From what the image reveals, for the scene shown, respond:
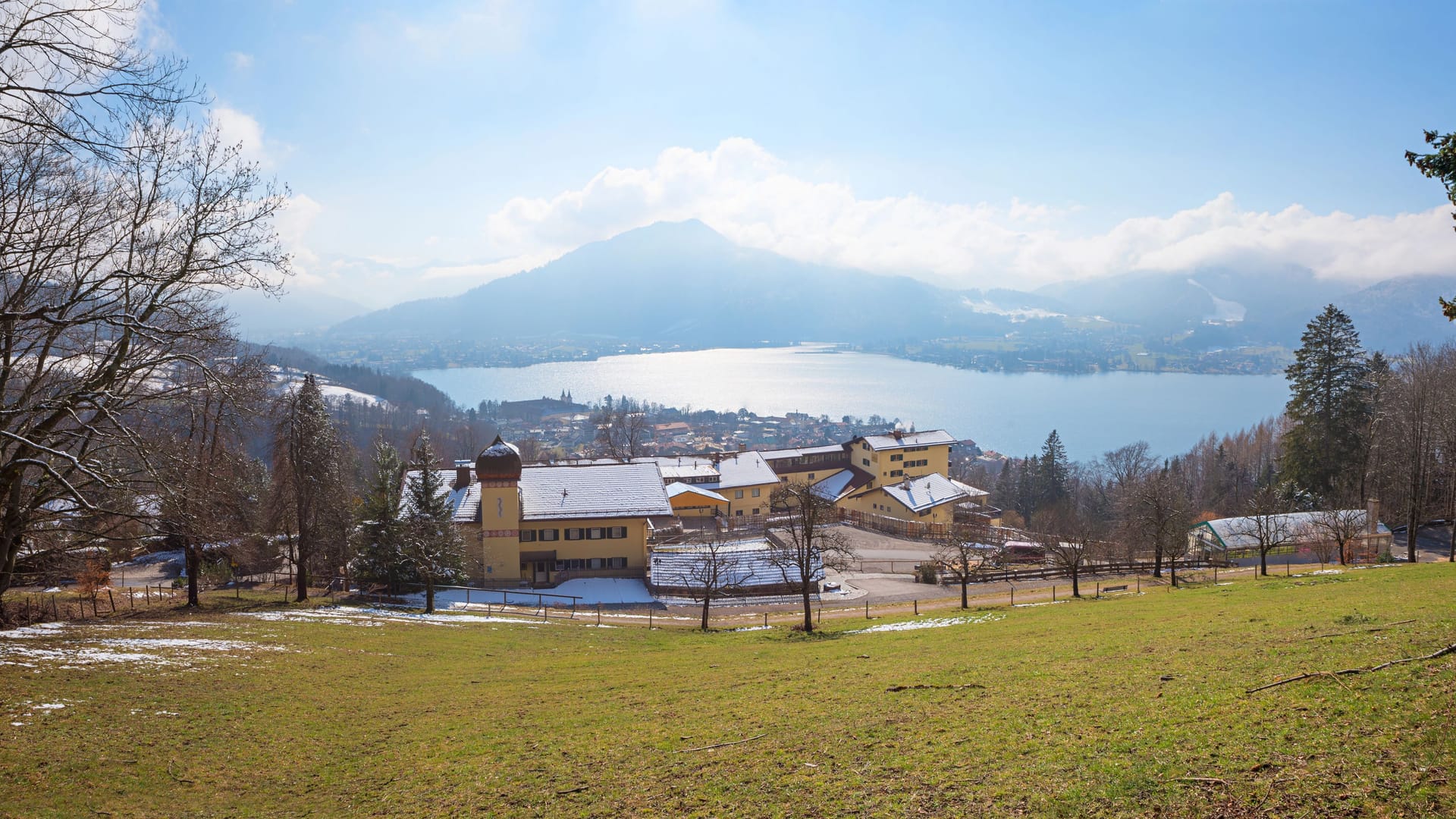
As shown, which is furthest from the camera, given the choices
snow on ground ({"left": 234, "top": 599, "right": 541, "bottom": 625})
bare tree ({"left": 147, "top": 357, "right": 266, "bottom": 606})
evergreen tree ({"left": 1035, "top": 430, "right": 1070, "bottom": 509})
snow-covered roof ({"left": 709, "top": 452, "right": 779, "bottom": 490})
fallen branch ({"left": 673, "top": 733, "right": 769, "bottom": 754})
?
evergreen tree ({"left": 1035, "top": 430, "right": 1070, "bottom": 509})

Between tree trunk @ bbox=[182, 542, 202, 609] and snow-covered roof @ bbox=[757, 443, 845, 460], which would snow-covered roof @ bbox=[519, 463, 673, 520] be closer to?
tree trunk @ bbox=[182, 542, 202, 609]

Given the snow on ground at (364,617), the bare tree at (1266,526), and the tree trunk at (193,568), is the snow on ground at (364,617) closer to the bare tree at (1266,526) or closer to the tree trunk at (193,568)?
the tree trunk at (193,568)

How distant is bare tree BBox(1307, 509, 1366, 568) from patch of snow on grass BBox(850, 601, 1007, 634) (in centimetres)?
1945

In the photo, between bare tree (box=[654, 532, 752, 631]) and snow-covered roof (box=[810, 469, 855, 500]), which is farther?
snow-covered roof (box=[810, 469, 855, 500])

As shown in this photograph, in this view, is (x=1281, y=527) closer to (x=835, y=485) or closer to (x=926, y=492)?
(x=926, y=492)

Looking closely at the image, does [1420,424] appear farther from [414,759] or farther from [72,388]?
[72,388]

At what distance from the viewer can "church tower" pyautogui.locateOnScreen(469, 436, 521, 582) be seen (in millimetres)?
37781

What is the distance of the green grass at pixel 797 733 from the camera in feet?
22.4

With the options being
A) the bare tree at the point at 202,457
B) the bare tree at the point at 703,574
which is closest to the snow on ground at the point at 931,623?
the bare tree at the point at 703,574

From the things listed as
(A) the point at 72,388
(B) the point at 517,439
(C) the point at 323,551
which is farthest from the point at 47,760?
(B) the point at 517,439

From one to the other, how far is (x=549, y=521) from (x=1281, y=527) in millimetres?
37921

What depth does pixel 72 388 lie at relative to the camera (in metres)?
11.9

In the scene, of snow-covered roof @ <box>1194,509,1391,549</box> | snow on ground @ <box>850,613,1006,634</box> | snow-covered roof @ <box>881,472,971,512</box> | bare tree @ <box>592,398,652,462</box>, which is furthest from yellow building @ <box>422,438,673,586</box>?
snow-covered roof @ <box>1194,509,1391,549</box>

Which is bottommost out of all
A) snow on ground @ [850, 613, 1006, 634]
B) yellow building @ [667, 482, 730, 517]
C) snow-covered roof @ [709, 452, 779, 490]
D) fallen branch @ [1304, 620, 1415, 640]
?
snow on ground @ [850, 613, 1006, 634]
